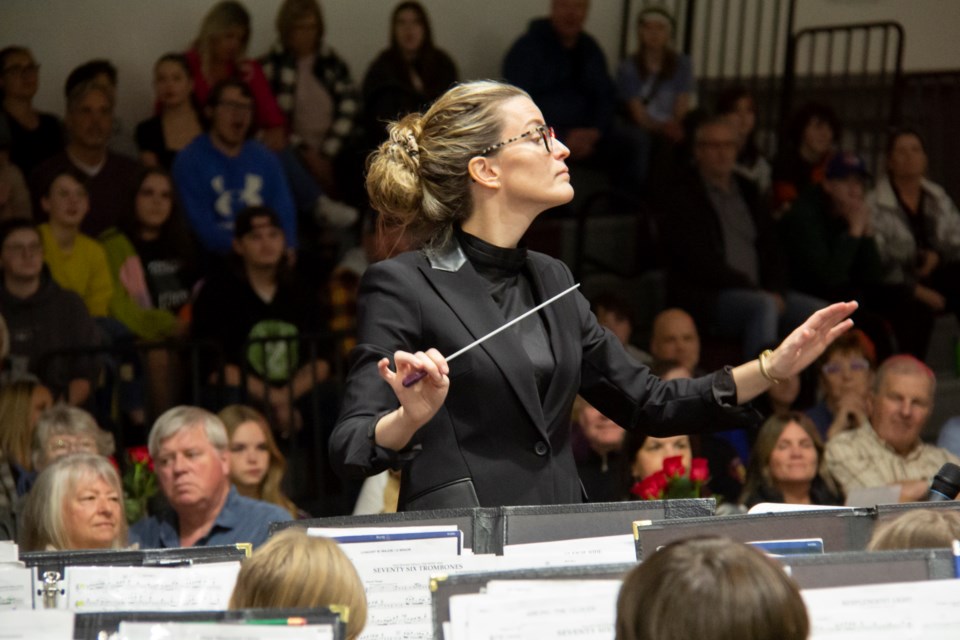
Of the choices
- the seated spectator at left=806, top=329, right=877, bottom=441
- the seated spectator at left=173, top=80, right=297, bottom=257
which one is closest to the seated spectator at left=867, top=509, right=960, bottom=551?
the seated spectator at left=806, top=329, right=877, bottom=441

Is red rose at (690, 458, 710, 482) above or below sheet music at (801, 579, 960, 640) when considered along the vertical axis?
below

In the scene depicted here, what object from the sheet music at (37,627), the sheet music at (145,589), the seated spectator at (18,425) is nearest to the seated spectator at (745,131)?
the seated spectator at (18,425)

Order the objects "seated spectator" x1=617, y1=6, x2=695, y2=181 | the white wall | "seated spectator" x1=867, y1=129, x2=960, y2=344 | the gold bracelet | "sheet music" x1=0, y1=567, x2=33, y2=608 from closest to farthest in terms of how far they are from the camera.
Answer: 1. "sheet music" x1=0, y1=567, x2=33, y2=608
2. the gold bracelet
3. the white wall
4. "seated spectator" x1=867, y1=129, x2=960, y2=344
5. "seated spectator" x1=617, y1=6, x2=695, y2=181

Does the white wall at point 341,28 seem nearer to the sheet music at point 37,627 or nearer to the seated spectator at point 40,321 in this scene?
the seated spectator at point 40,321

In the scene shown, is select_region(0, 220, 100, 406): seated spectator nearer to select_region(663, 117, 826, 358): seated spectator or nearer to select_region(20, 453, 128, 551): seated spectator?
select_region(20, 453, 128, 551): seated spectator

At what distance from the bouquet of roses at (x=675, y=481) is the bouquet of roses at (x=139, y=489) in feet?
4.92

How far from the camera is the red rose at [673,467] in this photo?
4312mm

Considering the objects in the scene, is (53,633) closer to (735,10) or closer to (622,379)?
(622,379)

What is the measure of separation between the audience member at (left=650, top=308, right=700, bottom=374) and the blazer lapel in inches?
140

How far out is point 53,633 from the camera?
203cm

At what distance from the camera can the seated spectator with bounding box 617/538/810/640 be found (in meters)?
1.64

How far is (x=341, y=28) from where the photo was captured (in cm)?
782

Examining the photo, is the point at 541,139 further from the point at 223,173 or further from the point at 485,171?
the point at 223,173

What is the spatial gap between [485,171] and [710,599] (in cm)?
121
